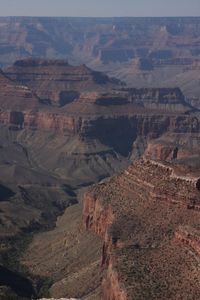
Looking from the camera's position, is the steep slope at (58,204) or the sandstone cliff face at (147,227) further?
the steep slope at (58,204)

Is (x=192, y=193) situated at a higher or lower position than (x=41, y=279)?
higher

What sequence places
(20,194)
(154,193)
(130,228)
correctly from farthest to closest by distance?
(20,194)
(154,193)
(130,228)

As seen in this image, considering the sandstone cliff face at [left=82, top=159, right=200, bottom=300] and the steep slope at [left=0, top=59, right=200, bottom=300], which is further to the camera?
the steep slope at [left=0, top=59, right=200, bottom=300]

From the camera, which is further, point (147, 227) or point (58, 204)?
point (58, 204)

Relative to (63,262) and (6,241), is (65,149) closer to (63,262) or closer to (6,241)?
(6,241)

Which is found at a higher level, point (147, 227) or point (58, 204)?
point (147, 227)

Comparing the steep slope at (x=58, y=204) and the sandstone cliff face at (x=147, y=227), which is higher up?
the sandstone cliff face at (x=147, y=227)

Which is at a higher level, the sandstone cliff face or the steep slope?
the sandstone cliff face

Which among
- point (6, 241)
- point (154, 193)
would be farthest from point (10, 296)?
point (6, 241)
